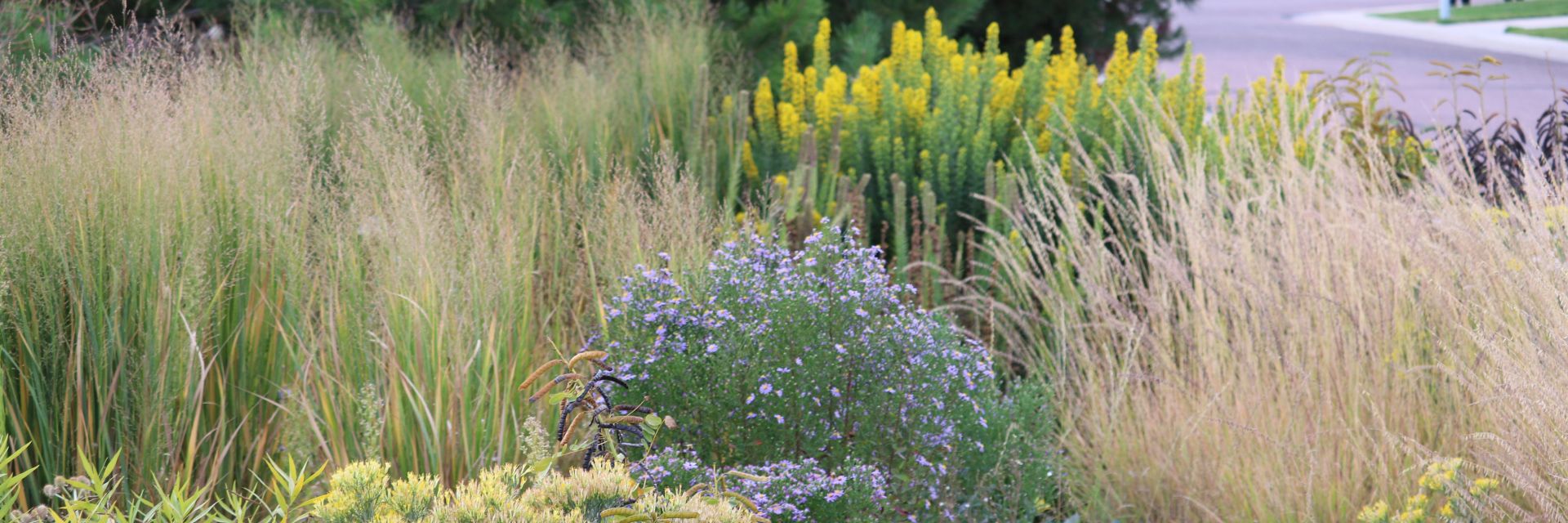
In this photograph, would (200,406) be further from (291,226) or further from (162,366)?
(291,226)

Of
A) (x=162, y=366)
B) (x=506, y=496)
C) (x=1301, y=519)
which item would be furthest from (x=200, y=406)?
(x=1301, y=519)

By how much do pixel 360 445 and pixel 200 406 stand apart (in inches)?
12.3

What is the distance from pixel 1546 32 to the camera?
6.72 metres

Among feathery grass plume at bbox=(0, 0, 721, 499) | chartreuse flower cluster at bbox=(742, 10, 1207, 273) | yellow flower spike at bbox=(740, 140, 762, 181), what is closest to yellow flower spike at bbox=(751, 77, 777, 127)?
chartreuse flower cluster at bbox=(742, 10, 1207, 273)

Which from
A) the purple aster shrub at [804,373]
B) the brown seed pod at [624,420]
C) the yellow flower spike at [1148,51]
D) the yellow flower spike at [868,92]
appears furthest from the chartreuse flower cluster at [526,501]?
the yellow flower spike at [1148,51]

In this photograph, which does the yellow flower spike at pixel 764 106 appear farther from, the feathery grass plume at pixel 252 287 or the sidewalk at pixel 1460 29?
the sidewalk at pixel 1460 29

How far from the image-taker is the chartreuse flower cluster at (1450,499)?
2516 mm

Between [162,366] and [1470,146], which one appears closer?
[162,366]

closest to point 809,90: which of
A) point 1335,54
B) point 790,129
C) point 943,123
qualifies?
point 790,129

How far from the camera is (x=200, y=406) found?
2762mm

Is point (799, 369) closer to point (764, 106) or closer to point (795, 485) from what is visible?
point (795, 485)

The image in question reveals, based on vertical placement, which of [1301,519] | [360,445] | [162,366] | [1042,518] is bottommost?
[1042,518]

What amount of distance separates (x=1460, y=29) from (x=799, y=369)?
1211 cm

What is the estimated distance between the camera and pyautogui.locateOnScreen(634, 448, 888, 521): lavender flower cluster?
A: 94.7 inches
